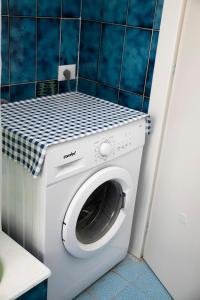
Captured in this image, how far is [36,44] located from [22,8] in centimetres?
19

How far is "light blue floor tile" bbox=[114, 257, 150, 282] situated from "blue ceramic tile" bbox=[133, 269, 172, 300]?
31mm

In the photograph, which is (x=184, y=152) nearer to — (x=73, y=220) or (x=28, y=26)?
(x=73, y=220)

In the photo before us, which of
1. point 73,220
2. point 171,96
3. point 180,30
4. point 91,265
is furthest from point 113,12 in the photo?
point 91,265

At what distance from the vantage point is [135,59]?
A: 1818mm

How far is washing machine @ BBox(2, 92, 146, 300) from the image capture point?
1414 mm

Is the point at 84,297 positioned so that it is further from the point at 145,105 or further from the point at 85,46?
the point at 85,46

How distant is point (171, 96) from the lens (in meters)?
1.73

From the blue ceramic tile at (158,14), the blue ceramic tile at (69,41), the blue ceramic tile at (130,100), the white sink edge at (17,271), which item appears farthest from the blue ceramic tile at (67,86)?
the white sink edge at (17,271)

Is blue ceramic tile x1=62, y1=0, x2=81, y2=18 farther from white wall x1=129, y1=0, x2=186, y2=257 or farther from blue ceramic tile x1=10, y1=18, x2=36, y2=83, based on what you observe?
white wall x1=129, y1=0, x2=186, y2=257

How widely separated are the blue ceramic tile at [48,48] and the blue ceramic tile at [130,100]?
0.40m

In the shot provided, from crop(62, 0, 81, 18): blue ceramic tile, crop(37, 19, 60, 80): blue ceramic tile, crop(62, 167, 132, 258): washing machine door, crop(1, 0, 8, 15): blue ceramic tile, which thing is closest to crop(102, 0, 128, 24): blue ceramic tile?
crop(62, 0, 81, 18): blue ceramic tile

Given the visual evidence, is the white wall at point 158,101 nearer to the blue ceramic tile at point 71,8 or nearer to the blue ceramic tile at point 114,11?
the blue ceramic tile at point 114,11

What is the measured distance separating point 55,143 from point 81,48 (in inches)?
36.7

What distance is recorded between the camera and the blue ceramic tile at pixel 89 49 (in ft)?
6.47
